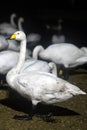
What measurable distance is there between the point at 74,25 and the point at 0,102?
8435 millimetres

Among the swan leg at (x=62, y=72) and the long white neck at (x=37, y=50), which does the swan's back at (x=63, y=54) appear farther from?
the long white neck at (x=37, y=50)

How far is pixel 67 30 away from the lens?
1630 centimetres

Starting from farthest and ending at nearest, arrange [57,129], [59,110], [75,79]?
[75,79], [59,110], [57,129]

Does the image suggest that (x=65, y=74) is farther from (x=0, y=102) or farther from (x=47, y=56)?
(x=0, y=102)

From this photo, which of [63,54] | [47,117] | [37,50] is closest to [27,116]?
[47,117]

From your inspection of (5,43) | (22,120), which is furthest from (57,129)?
(5,43)

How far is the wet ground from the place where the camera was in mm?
6805

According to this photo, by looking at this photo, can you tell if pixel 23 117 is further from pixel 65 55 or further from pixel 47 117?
pixel 65 55

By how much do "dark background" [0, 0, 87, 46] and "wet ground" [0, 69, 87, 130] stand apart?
20.0ft

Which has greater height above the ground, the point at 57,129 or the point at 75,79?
the point at 57,129

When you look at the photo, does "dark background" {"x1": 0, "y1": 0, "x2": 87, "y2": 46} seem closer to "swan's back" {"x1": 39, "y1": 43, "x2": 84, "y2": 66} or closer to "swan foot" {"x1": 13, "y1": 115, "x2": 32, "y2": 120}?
"swan's back" {"x1": 39, "y1": 43, "x2": 84, "y2": 66}

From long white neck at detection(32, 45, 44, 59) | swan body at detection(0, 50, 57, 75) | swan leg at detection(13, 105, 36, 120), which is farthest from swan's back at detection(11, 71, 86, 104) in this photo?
long white neck at detection(32, 45, 44, 59)

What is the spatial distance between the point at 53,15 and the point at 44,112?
758 centimetres

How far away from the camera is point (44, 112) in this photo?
7.60 metres
